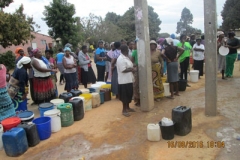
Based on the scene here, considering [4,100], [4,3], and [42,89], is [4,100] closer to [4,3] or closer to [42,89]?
[42,89]

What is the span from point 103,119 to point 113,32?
27.9 metres

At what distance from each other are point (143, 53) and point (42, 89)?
2.85m

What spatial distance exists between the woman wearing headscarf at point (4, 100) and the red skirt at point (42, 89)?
1.15 metres

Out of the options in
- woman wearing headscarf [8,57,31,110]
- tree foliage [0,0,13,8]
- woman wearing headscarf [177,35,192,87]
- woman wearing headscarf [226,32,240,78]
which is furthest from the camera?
tree foliage [0,0,13,8]

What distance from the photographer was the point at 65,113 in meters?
4.73

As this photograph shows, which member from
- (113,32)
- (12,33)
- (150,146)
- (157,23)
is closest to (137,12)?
(150,146)

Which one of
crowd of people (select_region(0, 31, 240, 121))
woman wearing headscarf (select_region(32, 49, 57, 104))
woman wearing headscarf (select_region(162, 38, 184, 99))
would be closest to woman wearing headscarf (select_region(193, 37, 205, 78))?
crowd of people (select_region(0, 31, 240, 121))

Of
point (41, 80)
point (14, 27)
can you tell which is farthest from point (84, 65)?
point (14, 27)

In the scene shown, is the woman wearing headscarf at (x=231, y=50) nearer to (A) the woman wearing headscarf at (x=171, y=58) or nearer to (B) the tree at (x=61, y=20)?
(A) the woman wearing headscarf at (x=171, y=58)

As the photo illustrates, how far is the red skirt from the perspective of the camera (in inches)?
224

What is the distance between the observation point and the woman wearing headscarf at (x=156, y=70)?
5652mm

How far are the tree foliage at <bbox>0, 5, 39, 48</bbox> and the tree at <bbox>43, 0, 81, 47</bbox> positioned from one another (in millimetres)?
5205

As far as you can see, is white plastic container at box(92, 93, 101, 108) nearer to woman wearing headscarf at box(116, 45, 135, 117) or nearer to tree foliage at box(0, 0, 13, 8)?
woman wearing headscarf at box(116, 45, 135, 117)

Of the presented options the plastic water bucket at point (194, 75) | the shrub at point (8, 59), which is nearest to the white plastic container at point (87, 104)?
the plastic water bucket at point (194, 75)
